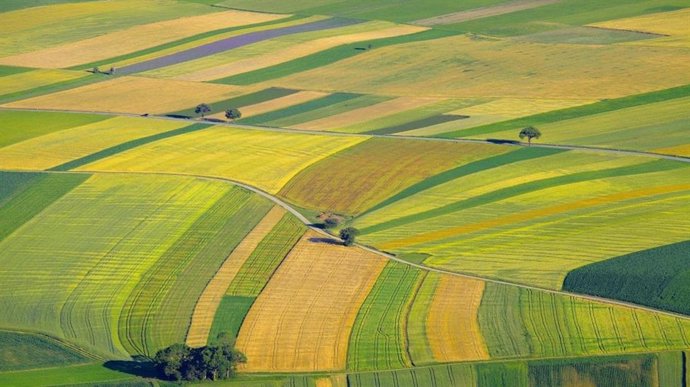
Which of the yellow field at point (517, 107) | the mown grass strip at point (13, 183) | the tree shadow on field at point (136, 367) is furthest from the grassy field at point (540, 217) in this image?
the mown grass strip at point (13, 183)

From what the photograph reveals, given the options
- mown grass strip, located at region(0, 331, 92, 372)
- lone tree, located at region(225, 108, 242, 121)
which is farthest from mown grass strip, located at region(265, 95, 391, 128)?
mown grass strip, located at region(0, 331, 92, 372)

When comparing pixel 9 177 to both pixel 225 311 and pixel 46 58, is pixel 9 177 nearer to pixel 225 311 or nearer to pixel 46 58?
pixel 225 311

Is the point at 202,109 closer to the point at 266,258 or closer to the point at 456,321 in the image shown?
the point at 266,258

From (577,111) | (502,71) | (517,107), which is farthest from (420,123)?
(502,71)

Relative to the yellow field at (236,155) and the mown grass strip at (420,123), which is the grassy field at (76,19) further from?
the mown grass strip at (420,123)

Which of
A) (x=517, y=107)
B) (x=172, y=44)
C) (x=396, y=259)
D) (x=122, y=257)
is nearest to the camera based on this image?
(x=396, y=259)

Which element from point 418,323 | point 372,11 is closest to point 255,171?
point 418,323
